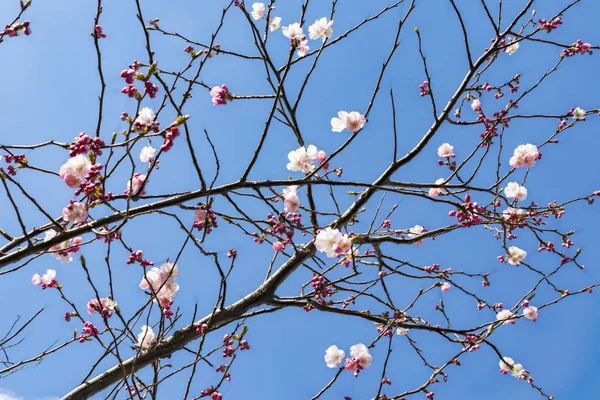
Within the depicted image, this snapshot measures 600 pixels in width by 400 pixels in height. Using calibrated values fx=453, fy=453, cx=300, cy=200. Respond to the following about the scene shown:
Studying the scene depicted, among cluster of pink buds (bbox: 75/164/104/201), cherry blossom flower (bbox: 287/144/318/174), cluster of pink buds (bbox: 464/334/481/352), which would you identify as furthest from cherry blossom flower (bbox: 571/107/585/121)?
cluster of pink buds (bbox: 75/164/104/201)

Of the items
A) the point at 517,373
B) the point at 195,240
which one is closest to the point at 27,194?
the point at 195,240

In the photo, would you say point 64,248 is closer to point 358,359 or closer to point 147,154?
point 147,154

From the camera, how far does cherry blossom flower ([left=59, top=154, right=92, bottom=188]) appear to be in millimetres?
1953

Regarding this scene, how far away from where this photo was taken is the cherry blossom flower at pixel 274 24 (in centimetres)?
383

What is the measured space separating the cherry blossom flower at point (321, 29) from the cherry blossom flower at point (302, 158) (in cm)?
91

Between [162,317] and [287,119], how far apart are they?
160 cm

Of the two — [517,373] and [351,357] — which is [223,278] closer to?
[351,357]

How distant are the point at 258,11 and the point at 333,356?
9.01 ft

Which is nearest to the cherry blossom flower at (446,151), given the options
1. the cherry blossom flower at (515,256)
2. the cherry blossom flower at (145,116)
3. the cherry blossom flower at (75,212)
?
the cherry blossom flower at (515,256)

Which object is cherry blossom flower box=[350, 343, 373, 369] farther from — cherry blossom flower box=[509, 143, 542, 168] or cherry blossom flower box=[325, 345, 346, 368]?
cherry blossom flower box=[509, 143, 542, 168]

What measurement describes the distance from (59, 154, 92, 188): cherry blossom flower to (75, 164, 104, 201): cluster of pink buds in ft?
0.14

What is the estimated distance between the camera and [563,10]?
3.34 meters

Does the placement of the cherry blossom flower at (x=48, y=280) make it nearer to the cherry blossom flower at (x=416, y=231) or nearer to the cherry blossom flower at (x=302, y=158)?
the cherry blossom flower at (x=302, y=158)

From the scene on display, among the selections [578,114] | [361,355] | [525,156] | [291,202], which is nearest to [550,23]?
[578,114]
